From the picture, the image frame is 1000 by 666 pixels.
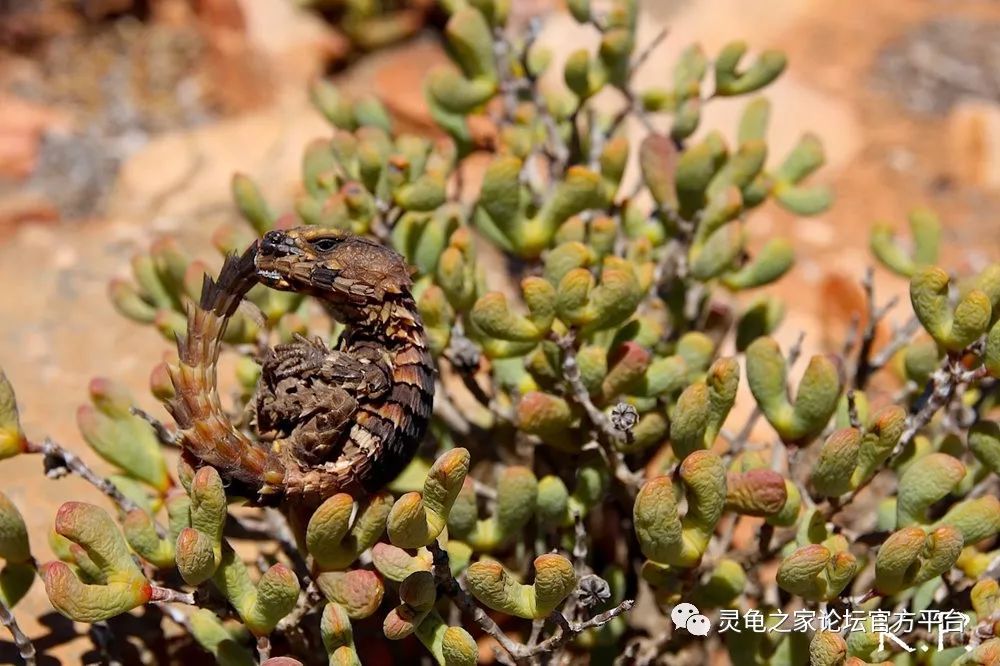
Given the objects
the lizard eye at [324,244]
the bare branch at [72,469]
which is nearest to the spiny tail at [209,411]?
the lizard eye at [324,244]

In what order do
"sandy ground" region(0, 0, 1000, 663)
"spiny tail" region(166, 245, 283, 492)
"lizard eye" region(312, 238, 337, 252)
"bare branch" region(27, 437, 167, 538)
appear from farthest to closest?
"sandy ground" region(0, 0, 1000, 663)
"bare branch" region(27, 437, 167, 538)
"lizard eye" region(312, 238, 337, 252)
"spiny tail" region(166, 245, 283, 492)

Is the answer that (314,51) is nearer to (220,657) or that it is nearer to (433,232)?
(433,232)

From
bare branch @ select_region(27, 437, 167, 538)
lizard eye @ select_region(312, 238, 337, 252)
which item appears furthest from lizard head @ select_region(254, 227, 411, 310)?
bare branch @ select_region(27, 437, 167, 538)

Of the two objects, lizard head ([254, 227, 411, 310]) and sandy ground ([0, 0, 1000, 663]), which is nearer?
lizard head ([254, 227, 411, 310])

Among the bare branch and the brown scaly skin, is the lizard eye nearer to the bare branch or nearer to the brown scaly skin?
the brown scaly skin

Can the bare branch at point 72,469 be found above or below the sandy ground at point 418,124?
above

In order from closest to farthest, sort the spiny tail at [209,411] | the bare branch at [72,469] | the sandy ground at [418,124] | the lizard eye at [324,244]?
the spiny tail at [209,411], the lizard eye at [324,244], the bare branch at [72,469], the sandy ground at [418,124]

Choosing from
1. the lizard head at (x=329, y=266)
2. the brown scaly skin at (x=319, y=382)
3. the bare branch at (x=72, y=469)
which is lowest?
the bare branch at (x=72, y=469)

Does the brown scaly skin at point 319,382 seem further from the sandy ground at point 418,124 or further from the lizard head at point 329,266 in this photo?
the sandy ground at point 418,124
